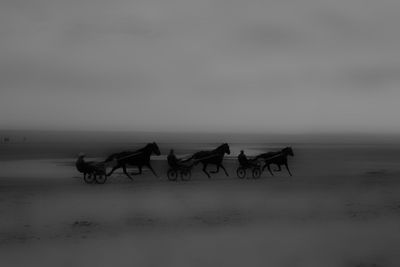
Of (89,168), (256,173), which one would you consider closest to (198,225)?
(89,168)

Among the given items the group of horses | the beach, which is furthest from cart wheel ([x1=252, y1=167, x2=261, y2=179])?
the beach

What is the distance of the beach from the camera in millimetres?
8516

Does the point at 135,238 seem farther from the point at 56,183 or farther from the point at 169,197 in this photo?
the point at 56,183

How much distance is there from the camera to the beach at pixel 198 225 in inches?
335

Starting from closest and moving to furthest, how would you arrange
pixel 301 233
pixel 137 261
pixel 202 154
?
pixel 137 261
pixel 301 233
pixel 202 154

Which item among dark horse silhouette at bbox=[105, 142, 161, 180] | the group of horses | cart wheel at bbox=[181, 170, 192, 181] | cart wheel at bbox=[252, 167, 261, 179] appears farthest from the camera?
cart wheel at bbox=[252, 167, 261, 179]

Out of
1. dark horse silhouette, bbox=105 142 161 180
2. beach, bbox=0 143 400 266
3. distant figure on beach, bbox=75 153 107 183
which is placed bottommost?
beach, bbox=0 143 400 266

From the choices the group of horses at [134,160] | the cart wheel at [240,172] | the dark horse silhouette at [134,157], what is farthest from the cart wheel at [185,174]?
the cart wheel at [240,172]

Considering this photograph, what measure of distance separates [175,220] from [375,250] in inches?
176

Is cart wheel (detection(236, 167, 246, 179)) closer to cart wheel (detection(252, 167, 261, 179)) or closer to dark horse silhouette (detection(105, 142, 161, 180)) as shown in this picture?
cart wheel (detection(252, 167, 261, 179))

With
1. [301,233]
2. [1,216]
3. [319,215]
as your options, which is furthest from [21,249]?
[319,215]

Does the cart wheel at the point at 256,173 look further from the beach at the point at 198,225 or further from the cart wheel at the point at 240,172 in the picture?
the beach at the point at 198,225

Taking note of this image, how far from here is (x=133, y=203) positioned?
555 inches

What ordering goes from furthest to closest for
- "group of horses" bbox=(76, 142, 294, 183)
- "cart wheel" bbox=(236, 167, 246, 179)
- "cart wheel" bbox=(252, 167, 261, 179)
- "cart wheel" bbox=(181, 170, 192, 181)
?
1. "cart wheel" bbox=(252, 167, 261, 179)
2. "cart wheel" bbox=(236, 167, 246, 179)
3. "cart wheel" bbox=(181, 170, 192, 181)
4. "group of horses" bbox=(76, 142, 294, 183)
